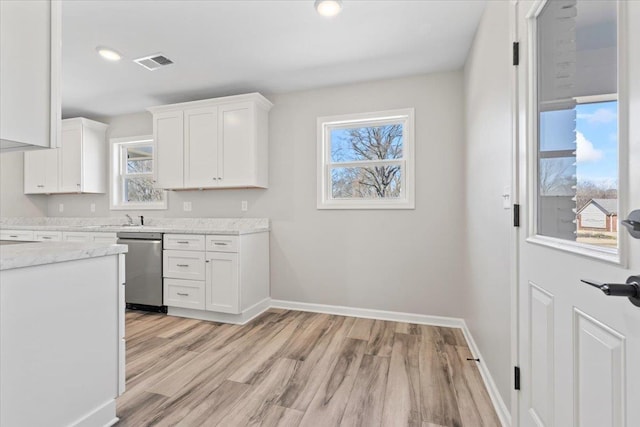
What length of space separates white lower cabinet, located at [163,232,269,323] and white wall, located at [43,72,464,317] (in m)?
0.41

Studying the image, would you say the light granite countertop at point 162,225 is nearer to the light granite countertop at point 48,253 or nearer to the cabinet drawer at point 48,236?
the cabinet drawer at point 48,236

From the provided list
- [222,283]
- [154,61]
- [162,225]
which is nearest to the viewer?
[154,61]

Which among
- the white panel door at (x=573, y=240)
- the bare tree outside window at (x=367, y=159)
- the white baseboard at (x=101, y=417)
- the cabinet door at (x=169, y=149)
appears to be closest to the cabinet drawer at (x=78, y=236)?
the cabinet door at (x=169, y=149)

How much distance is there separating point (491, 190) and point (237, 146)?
248cm

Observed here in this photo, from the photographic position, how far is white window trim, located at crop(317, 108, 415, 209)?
2953mm

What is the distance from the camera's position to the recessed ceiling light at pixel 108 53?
247 centimetres

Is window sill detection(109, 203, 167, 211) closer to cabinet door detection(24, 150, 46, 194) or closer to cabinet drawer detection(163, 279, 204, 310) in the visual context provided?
cabinet door detection(24, 150, 46, 194)

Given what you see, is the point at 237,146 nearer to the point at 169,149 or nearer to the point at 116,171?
the point at 169,149

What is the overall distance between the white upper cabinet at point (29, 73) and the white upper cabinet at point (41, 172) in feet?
12.3

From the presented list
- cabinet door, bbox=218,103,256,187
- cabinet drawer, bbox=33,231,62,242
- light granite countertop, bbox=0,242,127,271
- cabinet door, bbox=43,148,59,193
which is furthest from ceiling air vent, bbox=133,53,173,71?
cabinet door, bbox=43,148,59,193

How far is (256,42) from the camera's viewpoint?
7.86 feet

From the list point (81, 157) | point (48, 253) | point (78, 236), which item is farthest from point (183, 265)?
point (81, 157)

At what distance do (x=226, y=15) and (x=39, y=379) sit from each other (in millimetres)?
2325

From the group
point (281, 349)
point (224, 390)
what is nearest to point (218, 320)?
point (281, 349)
